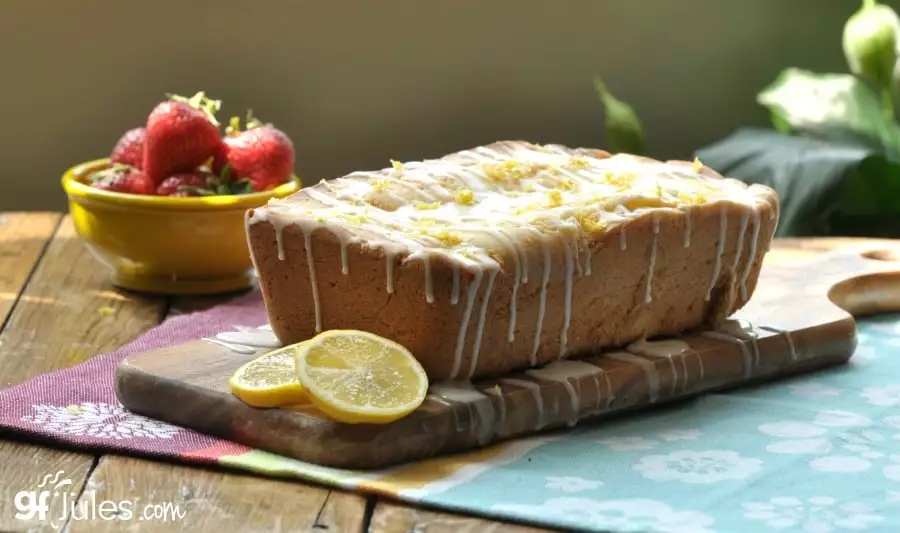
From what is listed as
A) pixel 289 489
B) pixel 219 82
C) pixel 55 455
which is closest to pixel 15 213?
pixel 219 82

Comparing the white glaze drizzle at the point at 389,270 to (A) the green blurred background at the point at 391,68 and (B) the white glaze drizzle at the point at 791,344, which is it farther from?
(A) the green blurred background at the point at 391,68

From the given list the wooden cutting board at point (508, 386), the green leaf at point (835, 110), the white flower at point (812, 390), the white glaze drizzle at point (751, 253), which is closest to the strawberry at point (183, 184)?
the wooden cutting board at point (508, 386)

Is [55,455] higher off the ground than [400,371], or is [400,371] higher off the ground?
[400,371]

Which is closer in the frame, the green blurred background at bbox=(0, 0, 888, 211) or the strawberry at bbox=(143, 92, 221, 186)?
the strawberry at bbox=(143, 92, 221, 186)

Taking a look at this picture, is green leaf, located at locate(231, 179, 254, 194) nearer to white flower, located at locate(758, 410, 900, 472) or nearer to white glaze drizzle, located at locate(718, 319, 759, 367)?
white glaze drizzle, located at locate(718, 319, 759, 367)

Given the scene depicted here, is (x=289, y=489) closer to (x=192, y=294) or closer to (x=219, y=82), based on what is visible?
(x=192, y=294)

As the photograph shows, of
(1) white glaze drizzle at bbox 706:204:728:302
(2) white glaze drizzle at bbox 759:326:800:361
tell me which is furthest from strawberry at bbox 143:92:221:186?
(2) white glaze drizzle at bbox 759:326:800:361
